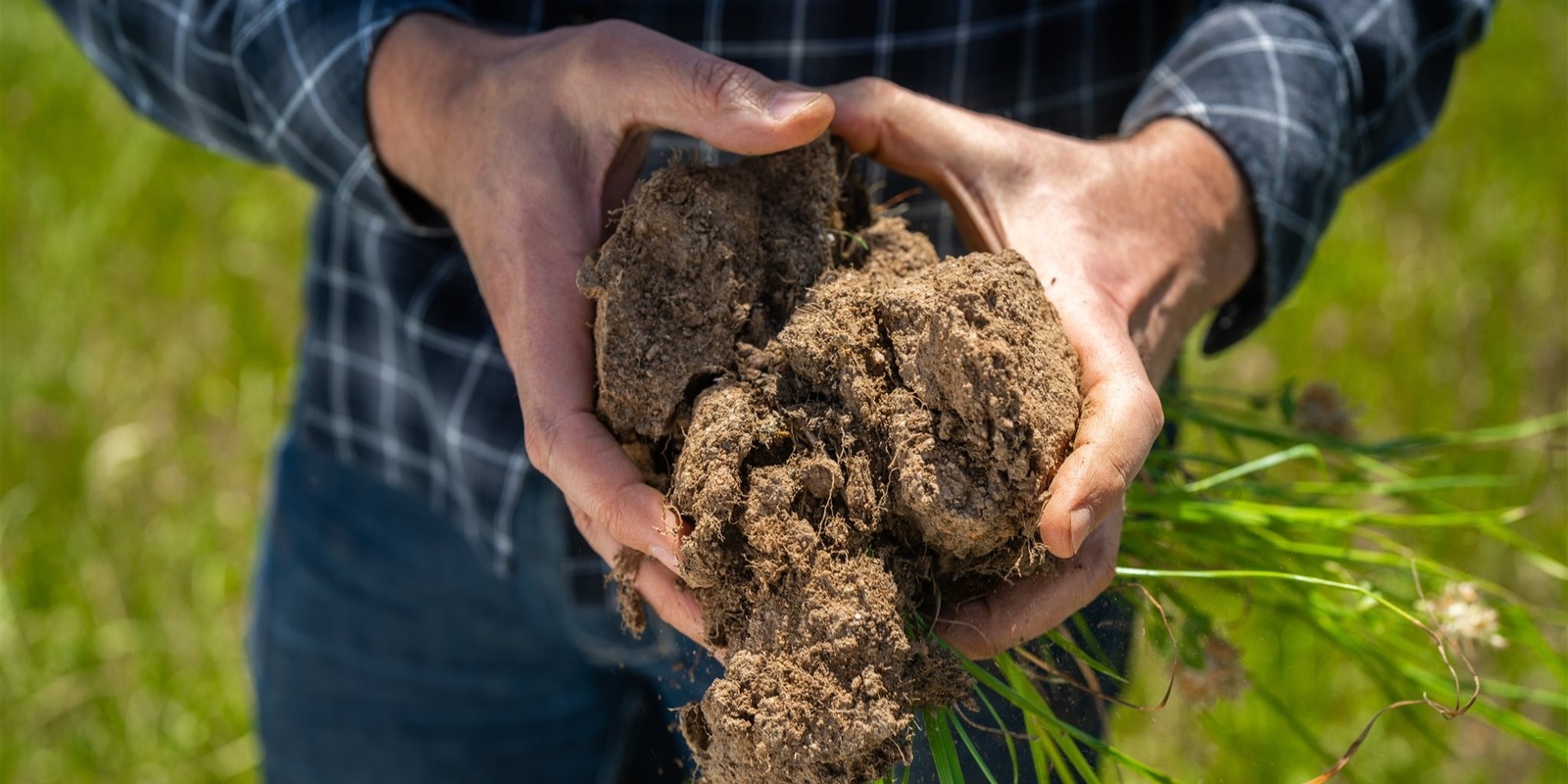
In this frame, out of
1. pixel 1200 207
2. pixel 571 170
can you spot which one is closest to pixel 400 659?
pixel 571 170

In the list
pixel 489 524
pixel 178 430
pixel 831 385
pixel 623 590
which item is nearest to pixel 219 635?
pixel 178 430

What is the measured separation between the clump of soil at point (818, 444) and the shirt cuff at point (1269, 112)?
0.42 meters

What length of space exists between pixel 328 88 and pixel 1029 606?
843mm

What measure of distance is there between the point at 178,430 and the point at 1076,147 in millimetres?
2496

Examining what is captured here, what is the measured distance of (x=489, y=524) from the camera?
4.37 feet

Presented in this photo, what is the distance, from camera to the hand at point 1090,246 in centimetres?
81

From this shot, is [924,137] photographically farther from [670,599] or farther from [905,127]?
[670,599]

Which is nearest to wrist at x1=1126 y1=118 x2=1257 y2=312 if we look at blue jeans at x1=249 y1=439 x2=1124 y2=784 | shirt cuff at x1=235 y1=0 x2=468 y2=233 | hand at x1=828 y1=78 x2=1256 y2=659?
hand at x1=828 y1=78 x2=1256 y2=659

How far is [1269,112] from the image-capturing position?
1.15 m

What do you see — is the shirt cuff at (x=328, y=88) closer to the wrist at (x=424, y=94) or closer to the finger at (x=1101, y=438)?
the wrist at (x=424, y=94)

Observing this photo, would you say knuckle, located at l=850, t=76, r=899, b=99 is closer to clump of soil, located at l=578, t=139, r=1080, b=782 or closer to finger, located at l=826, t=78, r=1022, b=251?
finger, located at l=826, t=78, r=1022, b=251

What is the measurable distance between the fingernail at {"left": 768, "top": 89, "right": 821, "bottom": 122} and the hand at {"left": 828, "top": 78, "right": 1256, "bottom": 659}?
0.11m

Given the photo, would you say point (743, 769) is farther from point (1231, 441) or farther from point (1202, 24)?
point (1202, 24)

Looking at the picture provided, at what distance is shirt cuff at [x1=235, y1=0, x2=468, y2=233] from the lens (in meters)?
1.12
